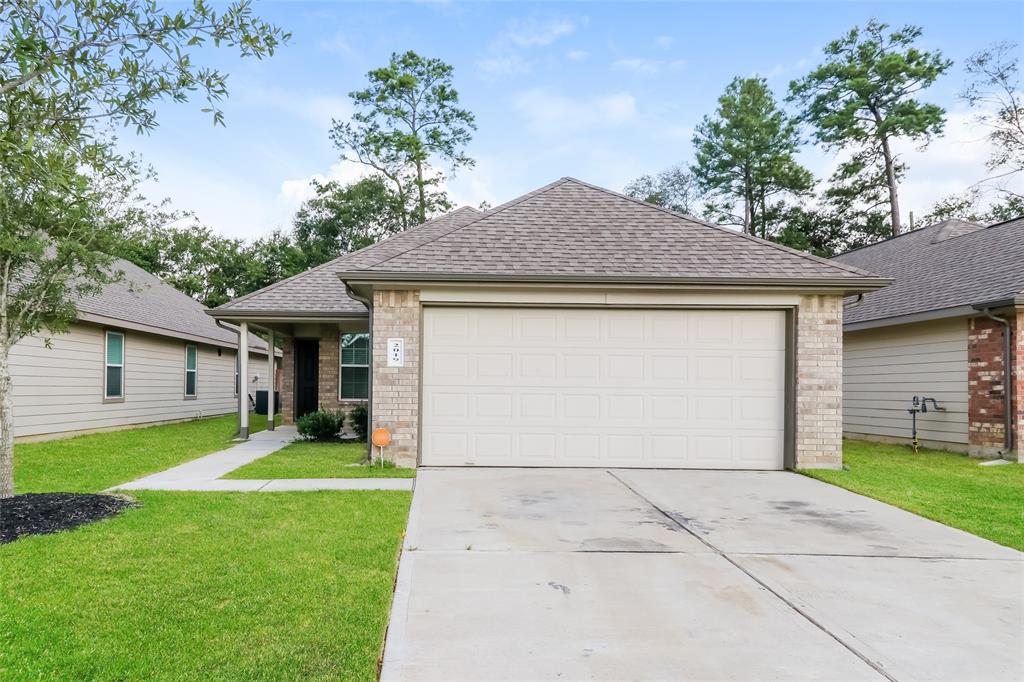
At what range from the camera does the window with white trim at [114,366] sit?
13.9 metres

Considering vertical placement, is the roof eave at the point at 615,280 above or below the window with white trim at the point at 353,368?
above

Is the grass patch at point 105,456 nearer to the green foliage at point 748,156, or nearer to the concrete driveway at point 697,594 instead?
the concrete driveway at point 697,594

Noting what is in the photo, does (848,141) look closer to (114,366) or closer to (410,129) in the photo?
(410,129)

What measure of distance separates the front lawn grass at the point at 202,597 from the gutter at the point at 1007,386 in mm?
9906

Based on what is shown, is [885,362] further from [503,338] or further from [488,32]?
[488,32]

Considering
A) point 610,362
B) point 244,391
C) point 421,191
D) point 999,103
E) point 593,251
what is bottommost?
point 244,391

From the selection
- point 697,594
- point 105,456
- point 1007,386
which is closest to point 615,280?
point 697,594

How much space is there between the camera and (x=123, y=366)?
47.7ft

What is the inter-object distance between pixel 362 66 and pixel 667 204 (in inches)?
794

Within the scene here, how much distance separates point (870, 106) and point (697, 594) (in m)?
32.7

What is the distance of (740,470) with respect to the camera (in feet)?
29.3

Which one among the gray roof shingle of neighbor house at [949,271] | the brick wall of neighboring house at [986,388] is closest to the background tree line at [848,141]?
the gray roof shingle of neighbor house at [949,271]

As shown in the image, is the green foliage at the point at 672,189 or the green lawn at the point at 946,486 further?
the green foliage at the point at 672,189

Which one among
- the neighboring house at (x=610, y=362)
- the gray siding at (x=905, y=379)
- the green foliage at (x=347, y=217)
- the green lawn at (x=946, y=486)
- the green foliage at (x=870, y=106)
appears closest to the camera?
the green lawn at (x=946, y=486)
